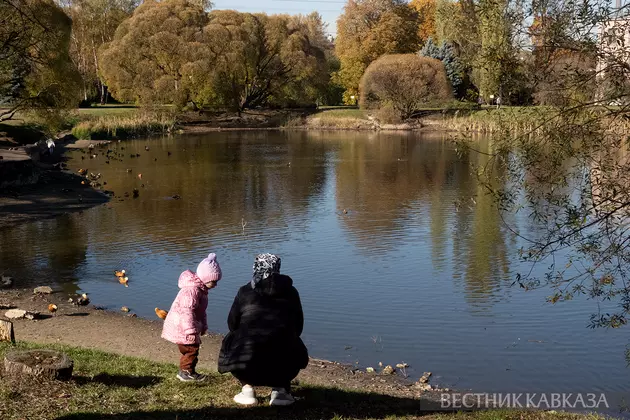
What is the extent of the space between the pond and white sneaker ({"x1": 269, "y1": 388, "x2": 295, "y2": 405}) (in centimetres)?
412

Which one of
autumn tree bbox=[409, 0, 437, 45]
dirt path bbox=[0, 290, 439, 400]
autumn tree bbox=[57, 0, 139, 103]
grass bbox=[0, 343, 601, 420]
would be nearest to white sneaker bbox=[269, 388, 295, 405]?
grass bbox=[0, 343, 601, 420]

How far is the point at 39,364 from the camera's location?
25.5 ft

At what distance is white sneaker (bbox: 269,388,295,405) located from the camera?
24.1ft

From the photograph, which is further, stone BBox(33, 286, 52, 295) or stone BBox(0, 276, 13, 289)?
stone BBox(0, 276, 13, 289)

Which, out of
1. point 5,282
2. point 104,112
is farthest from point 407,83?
point 5,282

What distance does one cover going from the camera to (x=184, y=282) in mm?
8445

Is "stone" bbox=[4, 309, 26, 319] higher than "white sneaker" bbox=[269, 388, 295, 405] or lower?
lower

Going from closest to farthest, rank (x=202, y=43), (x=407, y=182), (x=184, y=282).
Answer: (x=184, y=282) → (x=407, y=182) → (x=202, y=43)

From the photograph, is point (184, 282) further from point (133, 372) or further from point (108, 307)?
point (108, 307)

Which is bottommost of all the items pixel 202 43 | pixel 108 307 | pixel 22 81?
pixel 108 307

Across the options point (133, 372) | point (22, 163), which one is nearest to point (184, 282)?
point (133, 372)

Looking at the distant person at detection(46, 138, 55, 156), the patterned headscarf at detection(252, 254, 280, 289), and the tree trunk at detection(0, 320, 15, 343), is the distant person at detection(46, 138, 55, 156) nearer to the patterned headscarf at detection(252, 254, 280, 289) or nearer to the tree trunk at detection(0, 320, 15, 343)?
the tree trunk at detection(0, 320, 15, 343)

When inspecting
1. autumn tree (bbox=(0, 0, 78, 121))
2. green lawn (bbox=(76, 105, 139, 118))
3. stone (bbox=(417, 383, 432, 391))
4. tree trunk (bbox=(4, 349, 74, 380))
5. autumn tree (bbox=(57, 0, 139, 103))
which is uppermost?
autumn tree (bbox=(57, 0, 139, 103))

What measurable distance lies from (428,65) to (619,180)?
58.1 metres
